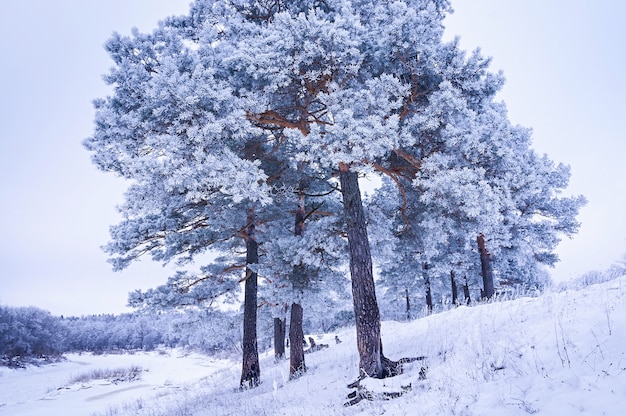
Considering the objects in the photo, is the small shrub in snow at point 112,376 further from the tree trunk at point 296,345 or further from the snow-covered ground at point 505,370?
the snow-covered ground at point 505,370

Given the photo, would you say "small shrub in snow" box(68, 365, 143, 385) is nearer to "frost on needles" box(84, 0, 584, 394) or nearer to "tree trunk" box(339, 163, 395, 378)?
"frost on needles" box(84, 0, 584, 394)

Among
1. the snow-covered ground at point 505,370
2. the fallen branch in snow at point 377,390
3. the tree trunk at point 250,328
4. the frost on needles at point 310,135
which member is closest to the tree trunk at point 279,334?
the tree trunk at point 250,328

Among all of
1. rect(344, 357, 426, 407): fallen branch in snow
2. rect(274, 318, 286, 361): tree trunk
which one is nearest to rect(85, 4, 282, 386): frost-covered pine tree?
rect(344, 357, 426, 407): fallen branch in snow

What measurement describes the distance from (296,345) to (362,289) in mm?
5118

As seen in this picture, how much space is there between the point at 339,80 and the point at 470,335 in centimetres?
591

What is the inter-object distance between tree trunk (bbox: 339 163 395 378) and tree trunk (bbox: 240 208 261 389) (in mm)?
4364

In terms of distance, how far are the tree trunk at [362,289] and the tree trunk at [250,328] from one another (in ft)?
14.3

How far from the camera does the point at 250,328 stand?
11.0 metres

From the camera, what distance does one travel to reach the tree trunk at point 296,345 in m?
10.8

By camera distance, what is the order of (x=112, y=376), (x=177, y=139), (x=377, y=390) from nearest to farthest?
(x=377, y=390), (x=177, y=139), (x=112, y=376)

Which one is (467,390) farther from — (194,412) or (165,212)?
(165,212)

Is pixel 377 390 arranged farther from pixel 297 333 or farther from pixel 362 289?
pixel 297 333

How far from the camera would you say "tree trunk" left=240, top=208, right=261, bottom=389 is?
11.0 meters

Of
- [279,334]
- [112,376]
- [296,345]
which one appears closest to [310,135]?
[296,345]
